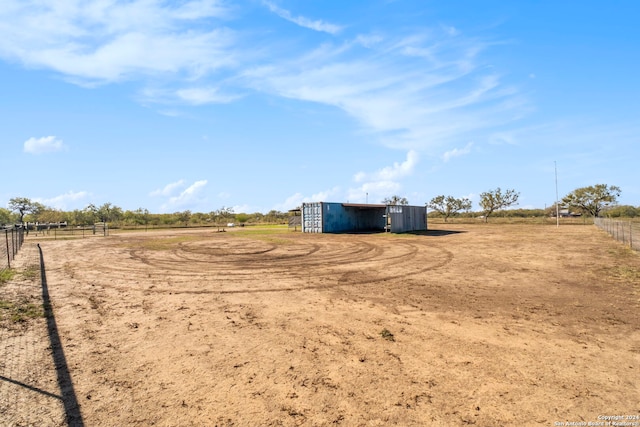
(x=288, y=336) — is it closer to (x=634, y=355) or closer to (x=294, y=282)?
(x=294, y=282)

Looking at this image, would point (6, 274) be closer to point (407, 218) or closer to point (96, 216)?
point (407, 218)

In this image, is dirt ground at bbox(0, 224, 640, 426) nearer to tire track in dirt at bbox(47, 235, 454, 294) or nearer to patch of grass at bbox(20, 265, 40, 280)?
tire track in dirt at bbox(47, 235, 454, 294)

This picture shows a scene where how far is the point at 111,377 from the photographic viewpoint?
16.6 ft

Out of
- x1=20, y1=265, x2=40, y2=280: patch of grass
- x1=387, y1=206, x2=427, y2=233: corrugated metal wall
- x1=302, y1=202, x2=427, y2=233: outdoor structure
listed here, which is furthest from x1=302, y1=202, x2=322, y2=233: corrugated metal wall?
x1=20, y1=265, x2=40, y2=280: patch of grass

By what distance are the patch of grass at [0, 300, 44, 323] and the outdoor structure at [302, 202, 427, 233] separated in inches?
1137

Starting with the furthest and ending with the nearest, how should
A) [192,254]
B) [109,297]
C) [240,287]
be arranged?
1. [192,254]
2. [240,287]
3. [109,297]

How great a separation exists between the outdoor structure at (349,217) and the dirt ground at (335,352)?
24159 mm

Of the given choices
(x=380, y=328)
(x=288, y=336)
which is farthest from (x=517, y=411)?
(x=288, y=336)

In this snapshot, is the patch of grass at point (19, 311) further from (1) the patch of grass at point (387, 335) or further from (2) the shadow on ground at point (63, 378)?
(1) the patch of grass at point (387, 335)

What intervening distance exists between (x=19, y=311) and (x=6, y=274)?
7084mm

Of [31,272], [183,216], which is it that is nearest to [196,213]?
[183,216]

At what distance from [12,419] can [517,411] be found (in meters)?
6.51

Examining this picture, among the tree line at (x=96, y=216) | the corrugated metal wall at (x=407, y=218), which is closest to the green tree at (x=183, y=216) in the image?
the tree line at (x=96, y=216)

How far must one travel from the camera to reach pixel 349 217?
40.8m
